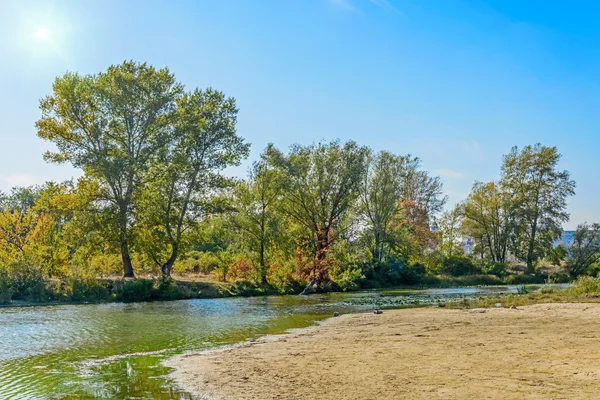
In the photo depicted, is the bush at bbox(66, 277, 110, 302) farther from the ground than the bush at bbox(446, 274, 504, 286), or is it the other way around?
the bush at bbox(66, 277, 110, 302)

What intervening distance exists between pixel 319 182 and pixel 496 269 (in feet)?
90.8

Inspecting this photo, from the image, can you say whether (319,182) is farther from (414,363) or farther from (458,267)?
(414,363)

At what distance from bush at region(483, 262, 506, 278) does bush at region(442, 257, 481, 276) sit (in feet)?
3.44

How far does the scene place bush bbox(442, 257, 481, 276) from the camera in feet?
190

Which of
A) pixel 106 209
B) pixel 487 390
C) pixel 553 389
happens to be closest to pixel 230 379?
pixel 487 390

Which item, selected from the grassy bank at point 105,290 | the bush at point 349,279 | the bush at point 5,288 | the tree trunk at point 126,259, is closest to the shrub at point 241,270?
the grassy bank at point 105,290

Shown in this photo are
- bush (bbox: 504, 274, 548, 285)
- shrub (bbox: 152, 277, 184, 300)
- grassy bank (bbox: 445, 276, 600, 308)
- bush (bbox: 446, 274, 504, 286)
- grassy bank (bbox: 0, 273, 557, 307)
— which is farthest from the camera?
bush (bbox: 504, 274, 548, 285)

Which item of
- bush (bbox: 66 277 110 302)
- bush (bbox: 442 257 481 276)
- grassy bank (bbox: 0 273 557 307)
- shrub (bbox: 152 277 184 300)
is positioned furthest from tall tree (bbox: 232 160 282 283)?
bush (bbox: 442 257 481 276)

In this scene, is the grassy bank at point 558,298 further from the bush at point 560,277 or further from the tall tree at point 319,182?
the bush at point 560,277

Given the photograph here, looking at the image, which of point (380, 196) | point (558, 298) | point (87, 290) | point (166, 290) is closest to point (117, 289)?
point (87, 290)

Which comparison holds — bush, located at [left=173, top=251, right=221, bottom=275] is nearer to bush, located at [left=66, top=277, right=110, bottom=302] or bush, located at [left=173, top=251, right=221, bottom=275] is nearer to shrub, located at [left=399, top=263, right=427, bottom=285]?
bush, located at [left=66, top=277, right=110, bottom=302]

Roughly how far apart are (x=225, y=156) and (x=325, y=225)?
1214cm

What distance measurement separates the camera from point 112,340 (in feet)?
49.6

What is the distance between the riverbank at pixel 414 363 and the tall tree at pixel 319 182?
2880 cm
